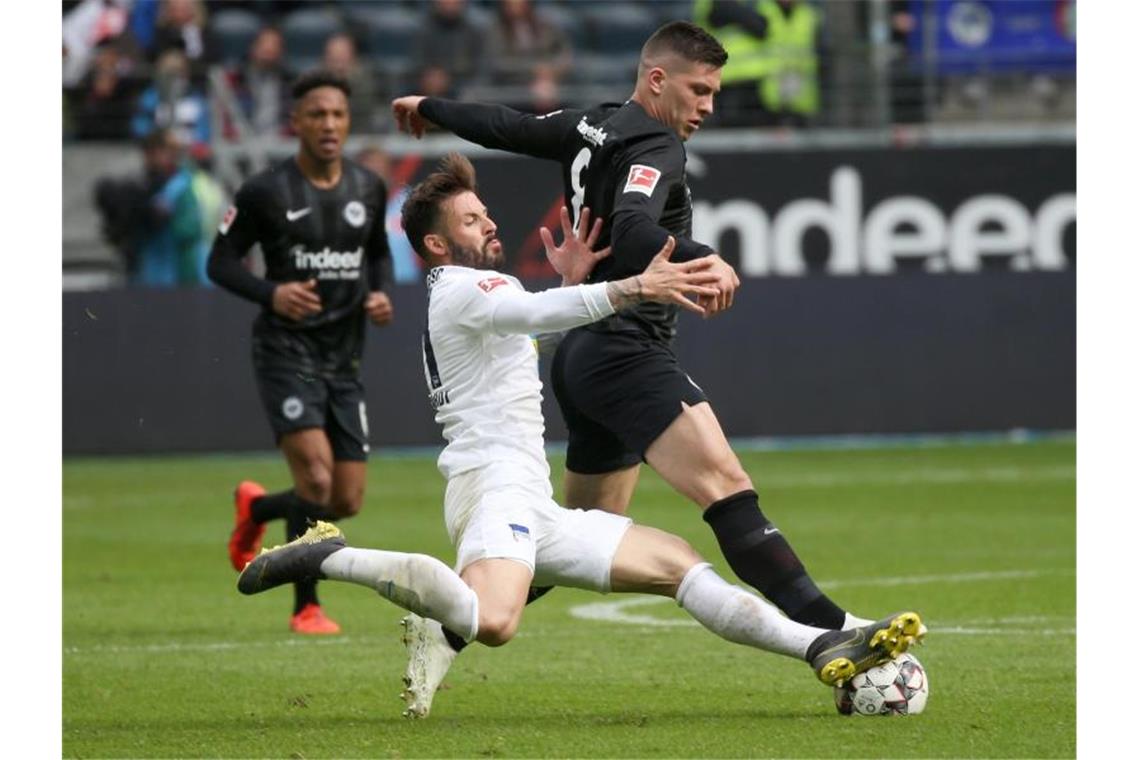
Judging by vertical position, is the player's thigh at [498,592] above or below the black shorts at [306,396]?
below

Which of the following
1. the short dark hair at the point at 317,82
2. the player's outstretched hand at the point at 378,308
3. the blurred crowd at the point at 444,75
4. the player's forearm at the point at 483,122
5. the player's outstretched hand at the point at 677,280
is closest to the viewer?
the player's outstretched hand at the point at 677,280

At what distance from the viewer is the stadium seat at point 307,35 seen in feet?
69.3

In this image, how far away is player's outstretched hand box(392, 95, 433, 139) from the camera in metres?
7.83

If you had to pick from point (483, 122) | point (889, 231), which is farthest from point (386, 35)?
point (483, 122)

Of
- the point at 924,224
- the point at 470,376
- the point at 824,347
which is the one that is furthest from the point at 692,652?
the point at 924,224

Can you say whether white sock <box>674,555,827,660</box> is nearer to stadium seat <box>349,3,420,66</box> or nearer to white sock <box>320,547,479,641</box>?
white sock <box>320,547,479,641</box>

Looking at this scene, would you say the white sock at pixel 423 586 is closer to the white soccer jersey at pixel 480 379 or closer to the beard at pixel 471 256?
the white soccer jersey at pixel 480 379

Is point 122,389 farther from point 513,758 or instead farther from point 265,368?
point 513,758

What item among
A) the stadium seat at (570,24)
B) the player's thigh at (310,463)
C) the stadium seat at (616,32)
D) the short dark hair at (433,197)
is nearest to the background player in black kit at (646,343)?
the short dark hair at (433,197)

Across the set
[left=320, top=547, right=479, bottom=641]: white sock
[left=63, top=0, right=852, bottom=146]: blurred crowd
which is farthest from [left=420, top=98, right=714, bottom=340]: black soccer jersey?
[left=63, top=0, right=852, bottom=146]: blurred crowd

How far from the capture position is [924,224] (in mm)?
19078

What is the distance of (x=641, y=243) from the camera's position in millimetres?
6641

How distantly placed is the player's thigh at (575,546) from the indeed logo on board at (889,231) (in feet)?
40.5

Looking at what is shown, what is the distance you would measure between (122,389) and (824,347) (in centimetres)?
593
